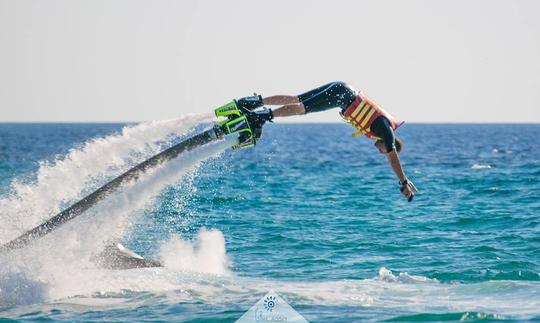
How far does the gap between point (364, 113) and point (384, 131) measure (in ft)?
1.60

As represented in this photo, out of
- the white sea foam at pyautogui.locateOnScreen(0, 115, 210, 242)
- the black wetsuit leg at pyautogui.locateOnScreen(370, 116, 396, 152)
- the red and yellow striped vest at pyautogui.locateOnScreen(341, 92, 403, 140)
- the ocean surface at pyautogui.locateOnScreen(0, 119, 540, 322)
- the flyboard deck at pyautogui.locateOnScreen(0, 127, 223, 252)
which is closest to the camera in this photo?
the ocean surface at pyautogui.locateOnScreen(0, 119, 540, 322)

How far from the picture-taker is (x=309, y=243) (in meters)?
21.8

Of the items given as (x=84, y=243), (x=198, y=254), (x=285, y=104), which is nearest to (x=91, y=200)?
(x=84, y=243)

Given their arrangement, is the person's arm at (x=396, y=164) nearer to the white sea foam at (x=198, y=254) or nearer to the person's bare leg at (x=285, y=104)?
the person's bare leg at (x=285, y=104)

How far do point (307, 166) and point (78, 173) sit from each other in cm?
3963

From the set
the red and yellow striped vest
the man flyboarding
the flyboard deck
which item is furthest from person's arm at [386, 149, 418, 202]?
the flyboard deck

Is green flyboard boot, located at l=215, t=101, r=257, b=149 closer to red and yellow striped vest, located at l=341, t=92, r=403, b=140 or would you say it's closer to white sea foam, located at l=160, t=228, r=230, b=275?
red and yellow striped vest, located at l=341, t=92, r=403, b=140

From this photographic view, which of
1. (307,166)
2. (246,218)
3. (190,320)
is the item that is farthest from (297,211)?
(307,166)

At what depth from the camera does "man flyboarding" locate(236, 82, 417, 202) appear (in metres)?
14.7

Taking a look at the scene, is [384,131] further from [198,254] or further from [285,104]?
[198,254]

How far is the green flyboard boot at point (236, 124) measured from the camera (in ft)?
48.6

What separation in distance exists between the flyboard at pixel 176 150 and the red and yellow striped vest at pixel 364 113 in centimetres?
163

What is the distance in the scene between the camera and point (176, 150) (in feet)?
50.5

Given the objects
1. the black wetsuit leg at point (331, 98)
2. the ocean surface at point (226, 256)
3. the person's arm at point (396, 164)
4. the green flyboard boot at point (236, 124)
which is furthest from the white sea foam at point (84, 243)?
the person's arm at point (396, 164)
